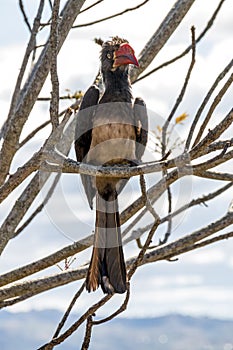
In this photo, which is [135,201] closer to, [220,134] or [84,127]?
[84,127]

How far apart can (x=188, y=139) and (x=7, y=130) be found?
2.94 feet

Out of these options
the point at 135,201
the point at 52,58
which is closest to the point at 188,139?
the point at 135,201

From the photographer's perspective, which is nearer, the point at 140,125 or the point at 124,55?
the point at 124,55

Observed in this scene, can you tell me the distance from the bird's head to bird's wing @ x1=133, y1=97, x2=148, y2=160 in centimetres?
22

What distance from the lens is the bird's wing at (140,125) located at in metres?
4.23

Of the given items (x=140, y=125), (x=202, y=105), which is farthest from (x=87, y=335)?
(x=140, y=125)

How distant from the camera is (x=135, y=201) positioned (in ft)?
13.1

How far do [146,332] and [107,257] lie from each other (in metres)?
134

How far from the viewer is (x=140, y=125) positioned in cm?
424

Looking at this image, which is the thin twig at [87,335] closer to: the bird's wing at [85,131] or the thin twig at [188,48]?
the bird's wing at [85,131]

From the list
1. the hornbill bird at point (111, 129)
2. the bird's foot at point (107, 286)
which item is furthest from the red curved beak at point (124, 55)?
the bird's foot at point (107, 286)

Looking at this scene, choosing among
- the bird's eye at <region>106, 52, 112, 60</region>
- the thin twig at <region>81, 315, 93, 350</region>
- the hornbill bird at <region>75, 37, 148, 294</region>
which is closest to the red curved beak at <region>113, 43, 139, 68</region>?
the hornbill bird at <region>75, 37, 148, 294</region>

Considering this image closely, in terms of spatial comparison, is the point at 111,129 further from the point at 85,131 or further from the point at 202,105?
the point at 202,105

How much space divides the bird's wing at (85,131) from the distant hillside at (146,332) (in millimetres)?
125939
